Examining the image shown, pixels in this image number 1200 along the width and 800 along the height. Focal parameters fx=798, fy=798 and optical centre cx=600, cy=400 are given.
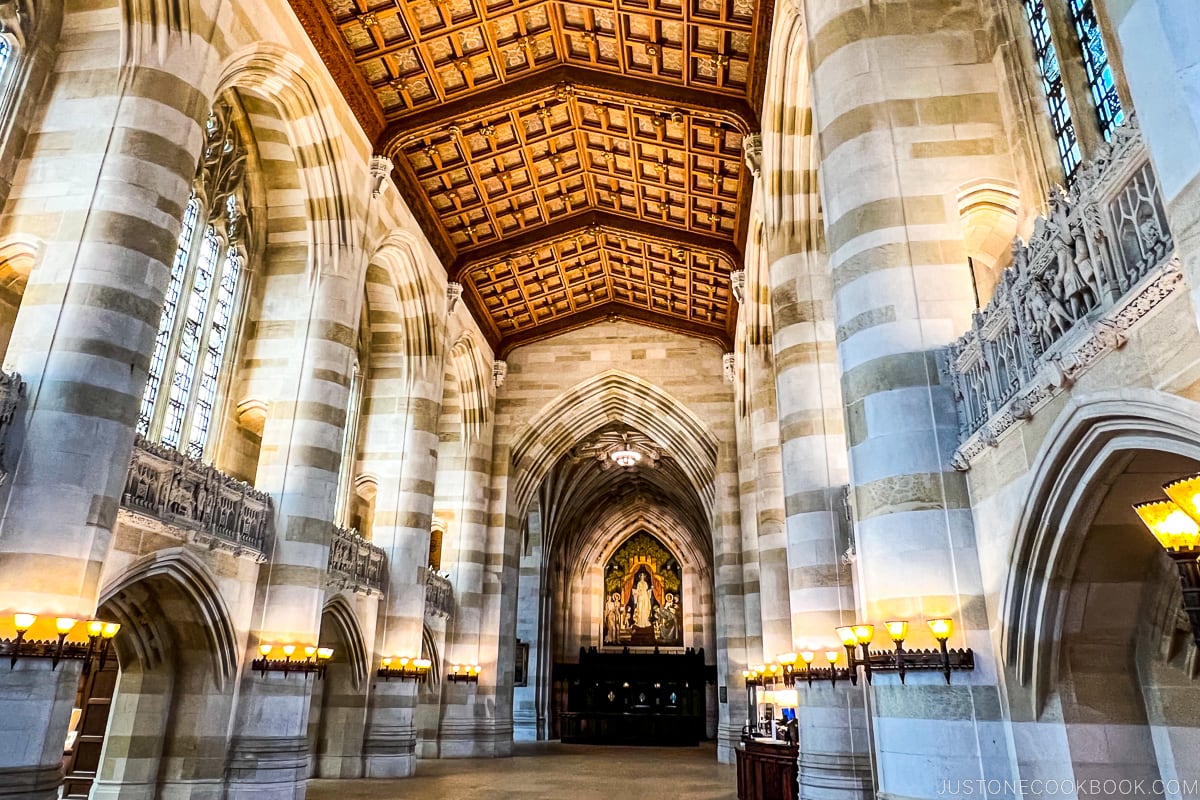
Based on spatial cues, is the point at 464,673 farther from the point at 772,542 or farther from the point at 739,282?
the point at 739,282

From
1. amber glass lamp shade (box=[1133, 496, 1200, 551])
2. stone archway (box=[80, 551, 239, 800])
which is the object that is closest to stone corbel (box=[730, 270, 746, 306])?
stone archway (box=[80, 551, 239, 800])

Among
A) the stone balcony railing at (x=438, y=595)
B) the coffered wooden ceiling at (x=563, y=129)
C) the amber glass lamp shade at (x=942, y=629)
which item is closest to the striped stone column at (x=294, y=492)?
the coffered wooden ceiling at (x=563, y=129)

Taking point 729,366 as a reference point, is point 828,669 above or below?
below

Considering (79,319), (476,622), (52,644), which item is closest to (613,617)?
(476,622)

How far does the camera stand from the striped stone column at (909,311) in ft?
24.2

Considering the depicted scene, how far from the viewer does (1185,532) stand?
3902 mm

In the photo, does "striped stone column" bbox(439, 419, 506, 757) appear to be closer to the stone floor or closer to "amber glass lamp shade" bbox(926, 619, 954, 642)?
the stone floor

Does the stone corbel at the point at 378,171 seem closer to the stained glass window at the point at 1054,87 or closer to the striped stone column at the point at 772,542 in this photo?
the striped stone column at the point at 772,542

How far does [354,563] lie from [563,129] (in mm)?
11083

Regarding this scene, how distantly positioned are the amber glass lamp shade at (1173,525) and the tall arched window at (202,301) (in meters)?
14.2

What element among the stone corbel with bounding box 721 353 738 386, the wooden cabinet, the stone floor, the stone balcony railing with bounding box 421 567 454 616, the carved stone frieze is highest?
the stone corbel with bounding box 721 353 738 386

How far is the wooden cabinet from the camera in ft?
44.1

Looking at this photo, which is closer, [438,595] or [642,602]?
[438,595]

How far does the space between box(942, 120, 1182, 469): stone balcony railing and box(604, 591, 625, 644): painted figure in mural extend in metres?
37.9
